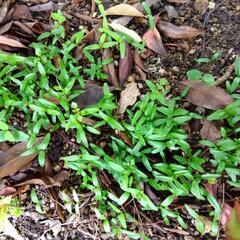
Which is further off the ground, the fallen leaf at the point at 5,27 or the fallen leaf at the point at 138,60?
the fallen leaf at the point at 5,27

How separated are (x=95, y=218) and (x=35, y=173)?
309mm

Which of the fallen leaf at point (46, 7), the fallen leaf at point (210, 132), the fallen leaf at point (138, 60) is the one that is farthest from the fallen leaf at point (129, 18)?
the fallen leaf at point (210, 132)

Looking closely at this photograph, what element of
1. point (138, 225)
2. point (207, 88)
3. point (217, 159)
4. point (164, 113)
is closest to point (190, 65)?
point (207, 88)

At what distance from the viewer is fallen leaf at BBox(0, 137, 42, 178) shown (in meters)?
1.88

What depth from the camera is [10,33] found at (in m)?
2.04

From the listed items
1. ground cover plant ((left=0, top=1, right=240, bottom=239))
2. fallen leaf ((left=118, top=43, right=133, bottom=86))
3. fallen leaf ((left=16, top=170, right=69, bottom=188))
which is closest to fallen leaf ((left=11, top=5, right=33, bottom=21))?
ground cover plant ((left=0, top=1, right=240, bottom=239))

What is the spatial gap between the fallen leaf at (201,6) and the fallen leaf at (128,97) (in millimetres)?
449

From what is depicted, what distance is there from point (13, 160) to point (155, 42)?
0.77m

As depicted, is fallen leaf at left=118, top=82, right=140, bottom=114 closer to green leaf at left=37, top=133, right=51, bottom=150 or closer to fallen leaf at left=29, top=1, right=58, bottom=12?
green leaf at left=37, top=133, right=51, bottom=150

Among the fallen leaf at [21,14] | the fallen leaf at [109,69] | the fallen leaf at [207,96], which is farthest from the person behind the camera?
the fallen leaf at [21,14]

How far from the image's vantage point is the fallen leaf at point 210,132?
72.3 inches

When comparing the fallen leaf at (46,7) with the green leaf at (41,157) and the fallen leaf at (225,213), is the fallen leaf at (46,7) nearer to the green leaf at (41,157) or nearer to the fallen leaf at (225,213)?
the green leaf at (41,157)

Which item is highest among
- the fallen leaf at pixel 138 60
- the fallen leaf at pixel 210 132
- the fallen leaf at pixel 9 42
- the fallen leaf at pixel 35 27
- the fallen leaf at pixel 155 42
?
the fallen leaf at pixel 35 27

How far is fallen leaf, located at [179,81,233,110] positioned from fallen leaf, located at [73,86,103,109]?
0.36m
